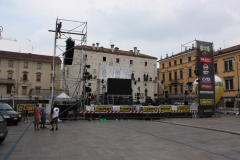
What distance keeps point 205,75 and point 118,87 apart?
1154 centimetres

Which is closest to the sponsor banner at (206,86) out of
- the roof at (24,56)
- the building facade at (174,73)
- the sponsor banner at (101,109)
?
the sponsor banner at (101,109)

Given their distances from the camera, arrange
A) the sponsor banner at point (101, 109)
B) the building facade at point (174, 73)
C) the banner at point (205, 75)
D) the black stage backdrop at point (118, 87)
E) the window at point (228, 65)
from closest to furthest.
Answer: the sponsor banner at point (101, 109) → the banner at point (205, 75) → the black stage backdrop at point (118, 87) → the window at point (228, 65) → the building facade at point (174, 73)

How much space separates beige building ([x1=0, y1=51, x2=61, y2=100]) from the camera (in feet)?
139

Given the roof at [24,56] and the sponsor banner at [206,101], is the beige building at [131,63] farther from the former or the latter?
the sponsor banner at [206,101]

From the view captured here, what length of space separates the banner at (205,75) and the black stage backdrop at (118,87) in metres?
10.1

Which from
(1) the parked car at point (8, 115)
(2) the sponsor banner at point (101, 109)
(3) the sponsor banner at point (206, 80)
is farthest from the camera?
(3) the sponsor banner at point (206, 80)

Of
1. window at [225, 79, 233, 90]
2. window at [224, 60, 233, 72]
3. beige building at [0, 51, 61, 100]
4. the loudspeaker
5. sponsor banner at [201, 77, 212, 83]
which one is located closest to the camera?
the loudspeaker

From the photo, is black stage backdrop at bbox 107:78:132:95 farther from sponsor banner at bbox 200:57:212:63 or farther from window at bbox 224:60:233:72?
window at bbox 224:60:233:72

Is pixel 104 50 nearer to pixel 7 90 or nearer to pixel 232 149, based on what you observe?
pixel 7 90

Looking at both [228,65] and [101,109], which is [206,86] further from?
[228,65]

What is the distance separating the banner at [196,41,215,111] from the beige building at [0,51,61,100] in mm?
29185

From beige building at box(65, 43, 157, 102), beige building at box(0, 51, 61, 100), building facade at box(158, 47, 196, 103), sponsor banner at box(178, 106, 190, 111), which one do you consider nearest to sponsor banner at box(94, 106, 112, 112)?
sponsor banner at box(178, 106, 190, 111)

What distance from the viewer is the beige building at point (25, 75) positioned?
42.3 m

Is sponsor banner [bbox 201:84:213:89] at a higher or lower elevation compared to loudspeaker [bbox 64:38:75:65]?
lower
